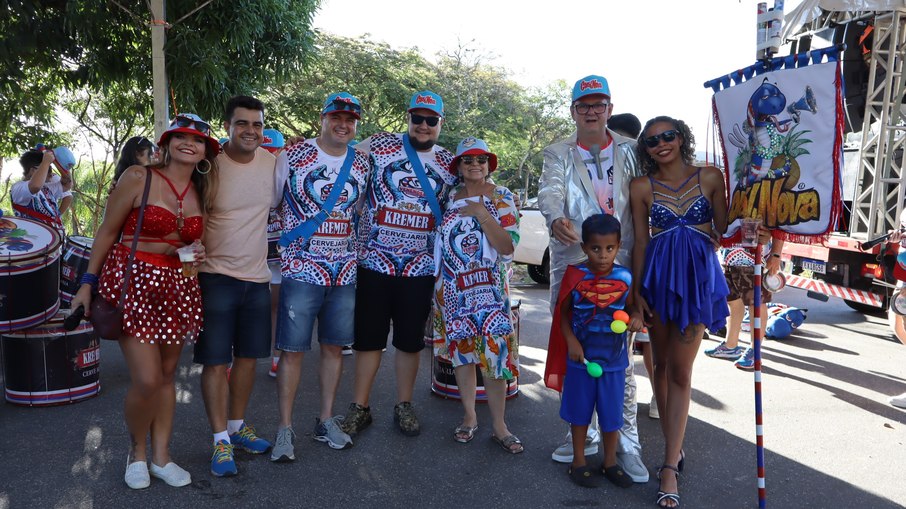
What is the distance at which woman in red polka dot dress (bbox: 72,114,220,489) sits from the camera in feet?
10.3

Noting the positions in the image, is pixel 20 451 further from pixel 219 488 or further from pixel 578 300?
pixel 578 300

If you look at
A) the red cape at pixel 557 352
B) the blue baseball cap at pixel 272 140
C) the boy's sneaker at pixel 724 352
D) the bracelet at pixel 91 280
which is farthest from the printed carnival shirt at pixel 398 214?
the boy's sneaker at pixel 724 352

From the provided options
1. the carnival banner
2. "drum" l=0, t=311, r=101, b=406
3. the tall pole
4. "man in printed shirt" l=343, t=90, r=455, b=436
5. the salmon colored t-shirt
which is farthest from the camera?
the tall pole

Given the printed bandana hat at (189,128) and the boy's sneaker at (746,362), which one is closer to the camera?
the printed bandana hat at (189,128)

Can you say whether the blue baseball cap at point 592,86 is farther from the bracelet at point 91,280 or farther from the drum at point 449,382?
the bracelet at point 91,280

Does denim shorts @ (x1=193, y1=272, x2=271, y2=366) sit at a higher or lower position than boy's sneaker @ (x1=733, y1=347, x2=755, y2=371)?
higher

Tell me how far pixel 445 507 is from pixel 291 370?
1.24m

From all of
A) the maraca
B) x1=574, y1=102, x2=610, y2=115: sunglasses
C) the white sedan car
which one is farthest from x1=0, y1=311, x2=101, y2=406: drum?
the white sedan car

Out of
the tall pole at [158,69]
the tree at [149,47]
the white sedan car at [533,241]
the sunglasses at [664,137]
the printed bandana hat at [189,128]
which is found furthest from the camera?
the white sedan car at [533,241]

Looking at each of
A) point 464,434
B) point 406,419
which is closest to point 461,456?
point 464,434

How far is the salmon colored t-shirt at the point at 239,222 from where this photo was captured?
3490mm

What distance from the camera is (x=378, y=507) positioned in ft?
10.6

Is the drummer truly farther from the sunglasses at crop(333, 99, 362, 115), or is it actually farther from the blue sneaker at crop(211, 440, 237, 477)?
the sunglasses at crop(333, 99, 362, 115)

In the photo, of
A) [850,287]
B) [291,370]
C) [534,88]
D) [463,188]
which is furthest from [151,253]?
[534,88]
